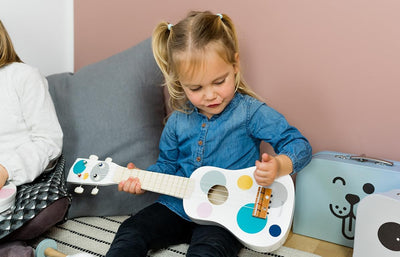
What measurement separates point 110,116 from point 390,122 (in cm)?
82

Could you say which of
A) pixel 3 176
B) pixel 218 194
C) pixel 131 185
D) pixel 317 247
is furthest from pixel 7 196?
pixel 317 247

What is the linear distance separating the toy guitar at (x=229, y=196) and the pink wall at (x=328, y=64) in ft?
1.08

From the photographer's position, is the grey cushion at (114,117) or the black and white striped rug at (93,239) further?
the grey cushion at (114,117)

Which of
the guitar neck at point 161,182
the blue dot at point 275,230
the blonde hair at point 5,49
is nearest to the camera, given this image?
the blue dot at point 275,230

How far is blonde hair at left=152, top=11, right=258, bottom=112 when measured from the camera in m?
0.97

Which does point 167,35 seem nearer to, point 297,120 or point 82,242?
point 297,120

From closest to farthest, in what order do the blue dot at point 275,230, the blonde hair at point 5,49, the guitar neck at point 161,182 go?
1. the blue dot at point 275,230
2. the guitar neck at point 161,182
3. the blonde hair at point 5,49

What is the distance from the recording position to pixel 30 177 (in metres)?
1.07

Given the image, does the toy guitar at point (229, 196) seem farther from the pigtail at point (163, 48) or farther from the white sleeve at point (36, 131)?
the pigtail at point (163, 48)

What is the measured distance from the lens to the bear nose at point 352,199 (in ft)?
3.43

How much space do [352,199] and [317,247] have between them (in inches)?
6.6

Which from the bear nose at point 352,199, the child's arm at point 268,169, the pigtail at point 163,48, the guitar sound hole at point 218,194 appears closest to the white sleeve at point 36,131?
the pigtail at point 163,48

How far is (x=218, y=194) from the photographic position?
0.98m

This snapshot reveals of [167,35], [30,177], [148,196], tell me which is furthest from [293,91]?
[30,177]
